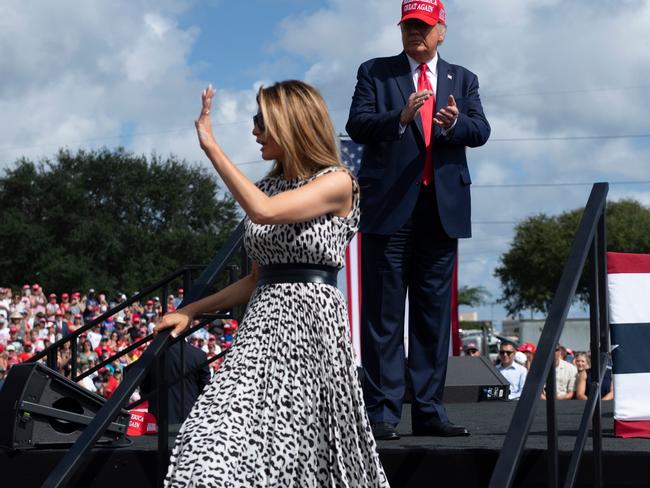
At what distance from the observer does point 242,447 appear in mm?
3348

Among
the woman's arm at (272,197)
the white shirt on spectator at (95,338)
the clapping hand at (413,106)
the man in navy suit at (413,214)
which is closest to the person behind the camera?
the woman's arm at (272,197)

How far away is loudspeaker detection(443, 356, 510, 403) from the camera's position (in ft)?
27.4

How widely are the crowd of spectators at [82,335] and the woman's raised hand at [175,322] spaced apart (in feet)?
36.2

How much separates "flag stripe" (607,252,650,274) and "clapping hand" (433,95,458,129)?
3.15 ft

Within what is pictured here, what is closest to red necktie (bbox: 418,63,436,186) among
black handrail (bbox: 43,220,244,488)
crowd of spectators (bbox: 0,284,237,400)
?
black handrail (bbox: 43,220,244,488)

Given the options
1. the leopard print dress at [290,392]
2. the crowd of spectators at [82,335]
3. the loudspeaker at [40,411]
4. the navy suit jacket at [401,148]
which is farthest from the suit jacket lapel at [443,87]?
the crowd of spectators at [82,335]

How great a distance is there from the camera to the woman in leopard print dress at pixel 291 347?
11.1 ft

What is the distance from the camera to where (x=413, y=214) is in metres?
4.93

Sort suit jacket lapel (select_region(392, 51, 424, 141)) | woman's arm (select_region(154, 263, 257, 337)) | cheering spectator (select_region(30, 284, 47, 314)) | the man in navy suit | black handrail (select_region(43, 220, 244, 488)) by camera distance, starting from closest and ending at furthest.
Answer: black handrail (select_region(43, 220, 244, 488)) < woman's arm (select_region(154, 263, 257, 337)) < the man in navy suit < suit jacket lapel (select_region(392, 51, 424, 141)) < cheering spectator (select_region(30, 284, 47, 314))

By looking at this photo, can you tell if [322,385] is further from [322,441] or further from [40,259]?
[40,259]

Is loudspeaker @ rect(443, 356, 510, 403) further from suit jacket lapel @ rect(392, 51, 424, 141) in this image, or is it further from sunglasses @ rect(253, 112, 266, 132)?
sunglasses @ rect(253, 112, 266, 132)

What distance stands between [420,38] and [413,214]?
31.1 inches

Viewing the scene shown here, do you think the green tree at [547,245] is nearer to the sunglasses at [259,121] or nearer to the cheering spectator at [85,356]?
the cheering spectator at [85,356]

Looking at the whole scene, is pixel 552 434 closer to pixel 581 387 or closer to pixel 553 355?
pixel 553 355
